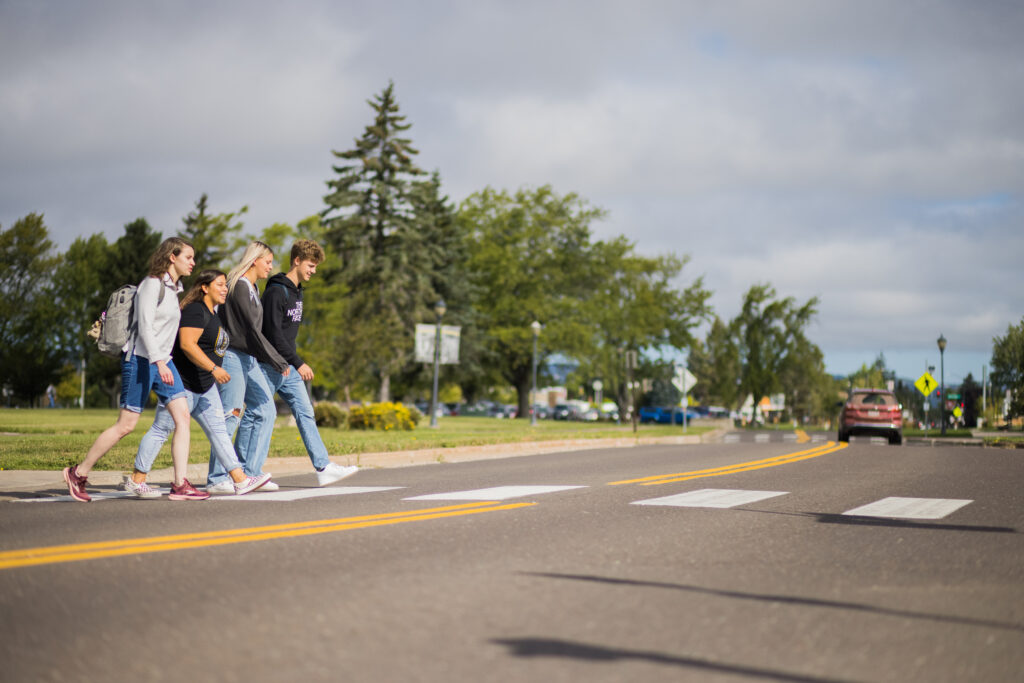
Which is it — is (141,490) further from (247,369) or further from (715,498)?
(715,498)

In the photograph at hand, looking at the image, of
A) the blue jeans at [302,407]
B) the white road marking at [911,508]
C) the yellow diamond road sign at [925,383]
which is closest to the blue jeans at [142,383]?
the blue jeans at [302,407]

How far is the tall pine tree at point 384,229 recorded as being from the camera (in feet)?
154

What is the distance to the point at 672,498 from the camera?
886cm

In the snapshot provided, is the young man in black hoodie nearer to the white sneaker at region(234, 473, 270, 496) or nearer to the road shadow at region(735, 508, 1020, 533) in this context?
the white sneaker at region(234, 473, 270, 496)

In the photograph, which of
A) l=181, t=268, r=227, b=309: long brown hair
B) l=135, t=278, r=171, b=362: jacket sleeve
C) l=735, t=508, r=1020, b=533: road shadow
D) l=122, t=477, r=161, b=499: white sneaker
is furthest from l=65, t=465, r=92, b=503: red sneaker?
l=735, t=508, r=1020, b=533: road shadow

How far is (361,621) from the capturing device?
3932 mm

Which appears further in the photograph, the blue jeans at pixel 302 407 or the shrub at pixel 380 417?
the shrub at pixel 380 417

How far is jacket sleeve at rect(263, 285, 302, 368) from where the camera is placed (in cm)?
895

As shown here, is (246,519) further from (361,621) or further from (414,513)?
(361,621)

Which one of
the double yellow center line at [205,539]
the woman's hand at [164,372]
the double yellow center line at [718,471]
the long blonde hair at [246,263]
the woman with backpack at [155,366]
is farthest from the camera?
the double yellow center line at [718,471]

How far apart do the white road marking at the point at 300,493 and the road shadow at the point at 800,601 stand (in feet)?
12.6

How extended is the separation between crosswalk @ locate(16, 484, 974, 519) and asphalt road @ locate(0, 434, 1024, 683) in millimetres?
86

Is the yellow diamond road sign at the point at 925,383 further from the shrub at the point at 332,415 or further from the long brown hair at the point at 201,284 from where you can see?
the long brown hair at the point at 201,284

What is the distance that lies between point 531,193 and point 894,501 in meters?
46.3
